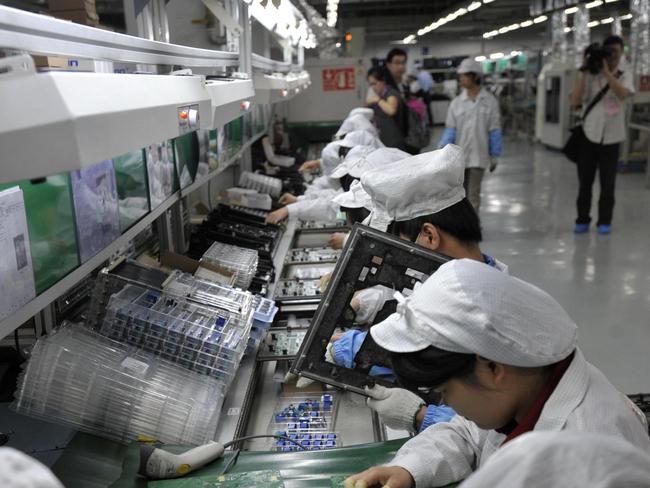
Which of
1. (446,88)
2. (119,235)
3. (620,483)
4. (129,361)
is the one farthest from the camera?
(446,88)

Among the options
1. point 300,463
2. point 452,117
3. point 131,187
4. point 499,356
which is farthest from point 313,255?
point 452,117

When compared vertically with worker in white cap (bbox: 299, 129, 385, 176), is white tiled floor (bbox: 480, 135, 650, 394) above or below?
below

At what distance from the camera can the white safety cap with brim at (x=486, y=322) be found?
1106 mm

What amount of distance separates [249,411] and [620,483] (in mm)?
1747

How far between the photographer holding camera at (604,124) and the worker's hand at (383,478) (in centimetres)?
579

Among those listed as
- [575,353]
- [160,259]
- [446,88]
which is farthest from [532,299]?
[446,88]

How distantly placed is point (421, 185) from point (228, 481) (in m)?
1.05

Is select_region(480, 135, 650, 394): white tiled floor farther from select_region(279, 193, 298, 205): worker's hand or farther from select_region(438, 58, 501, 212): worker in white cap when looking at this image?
select_region(279, 193, 298, 205): worker's hand

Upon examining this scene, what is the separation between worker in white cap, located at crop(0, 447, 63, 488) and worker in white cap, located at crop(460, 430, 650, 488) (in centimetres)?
40

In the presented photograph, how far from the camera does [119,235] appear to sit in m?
2.40

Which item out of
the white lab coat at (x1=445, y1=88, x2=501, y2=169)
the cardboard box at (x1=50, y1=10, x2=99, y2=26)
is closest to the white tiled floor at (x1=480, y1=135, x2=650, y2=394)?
the white lab coat at (x1=445, y1=88, x2=501, y2=169)

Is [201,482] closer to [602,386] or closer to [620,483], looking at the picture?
[602,386]

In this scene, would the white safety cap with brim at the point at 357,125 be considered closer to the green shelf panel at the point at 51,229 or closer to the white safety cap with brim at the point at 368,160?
the white safety cap with brim at the point at 368,160

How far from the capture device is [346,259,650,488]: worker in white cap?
1114 mm
